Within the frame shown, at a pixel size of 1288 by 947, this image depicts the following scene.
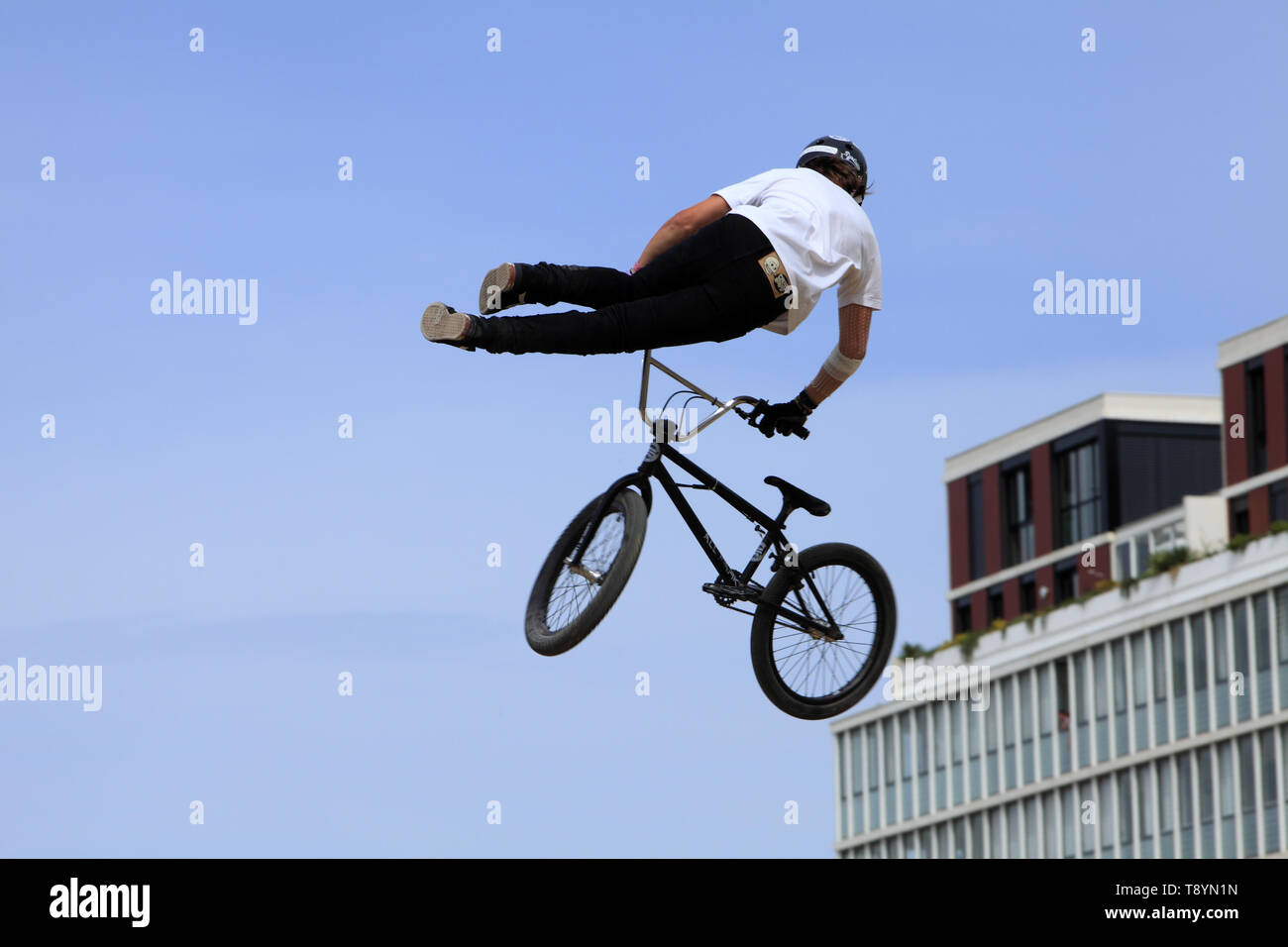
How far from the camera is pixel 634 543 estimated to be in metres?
17.1

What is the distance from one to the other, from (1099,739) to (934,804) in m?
12.6

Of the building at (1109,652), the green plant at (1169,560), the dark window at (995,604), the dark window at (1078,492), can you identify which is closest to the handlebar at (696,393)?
the building at (1109,652)

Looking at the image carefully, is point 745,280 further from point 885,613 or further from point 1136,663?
point 1136,663

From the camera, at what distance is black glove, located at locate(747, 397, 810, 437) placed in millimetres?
17469

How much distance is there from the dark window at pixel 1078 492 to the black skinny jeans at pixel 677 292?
102816 millimetres

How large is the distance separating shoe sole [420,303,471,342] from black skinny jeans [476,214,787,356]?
Answer: 0.69 meters

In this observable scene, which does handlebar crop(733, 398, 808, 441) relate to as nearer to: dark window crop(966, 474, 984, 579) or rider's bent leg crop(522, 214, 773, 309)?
rider's bent leg crop(522, 214, 773, 309)

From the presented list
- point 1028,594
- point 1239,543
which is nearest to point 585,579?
point 1239,543

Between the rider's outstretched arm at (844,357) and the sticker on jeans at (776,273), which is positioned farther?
the rider's outstretched arm at (844,357)

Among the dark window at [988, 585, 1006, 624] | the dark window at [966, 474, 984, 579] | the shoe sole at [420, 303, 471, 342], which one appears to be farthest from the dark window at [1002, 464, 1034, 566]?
the shoe sole at [420, 303, 471, 342]

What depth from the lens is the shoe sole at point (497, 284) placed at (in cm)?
1597

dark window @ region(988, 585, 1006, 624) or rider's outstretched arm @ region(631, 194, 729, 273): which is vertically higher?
dark window @ region(988, 585, 1006, 624)

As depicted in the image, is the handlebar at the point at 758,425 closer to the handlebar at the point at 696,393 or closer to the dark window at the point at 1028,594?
the handlebar at the point at 696,393
